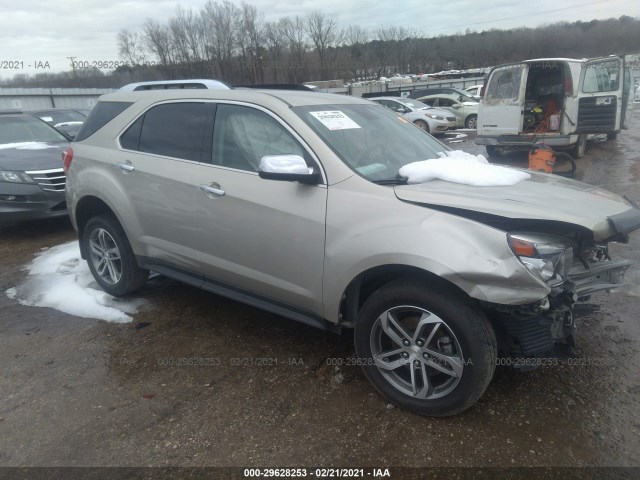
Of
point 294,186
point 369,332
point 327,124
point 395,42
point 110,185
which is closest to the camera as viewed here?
point 369,332

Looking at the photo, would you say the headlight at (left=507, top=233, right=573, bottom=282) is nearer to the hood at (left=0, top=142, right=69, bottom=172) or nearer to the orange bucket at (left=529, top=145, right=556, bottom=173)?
the orange bucket at (left=529, top=145, right=556, bottom=173)

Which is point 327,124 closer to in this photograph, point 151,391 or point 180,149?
point 180,149

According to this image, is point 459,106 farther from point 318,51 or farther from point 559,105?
point 318,51

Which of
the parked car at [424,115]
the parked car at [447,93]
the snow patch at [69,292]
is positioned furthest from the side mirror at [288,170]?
the parked car at [447,93]

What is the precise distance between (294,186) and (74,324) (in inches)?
96.6

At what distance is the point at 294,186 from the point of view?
298 centimetres

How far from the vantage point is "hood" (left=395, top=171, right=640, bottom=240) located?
2.48 metres

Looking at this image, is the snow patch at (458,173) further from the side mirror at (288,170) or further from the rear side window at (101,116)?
the rear side window at (101,116)

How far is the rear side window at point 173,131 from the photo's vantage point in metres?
3.56

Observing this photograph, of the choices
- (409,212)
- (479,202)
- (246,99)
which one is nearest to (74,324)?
(246,99)

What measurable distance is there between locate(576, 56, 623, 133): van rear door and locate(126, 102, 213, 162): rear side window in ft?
33.0

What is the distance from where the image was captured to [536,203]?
261 centimetres

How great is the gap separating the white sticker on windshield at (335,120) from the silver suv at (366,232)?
0.01 metres

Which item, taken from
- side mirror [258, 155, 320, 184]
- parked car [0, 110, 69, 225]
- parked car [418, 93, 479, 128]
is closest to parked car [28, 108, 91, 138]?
parked car [0, 110, 69, 225]
